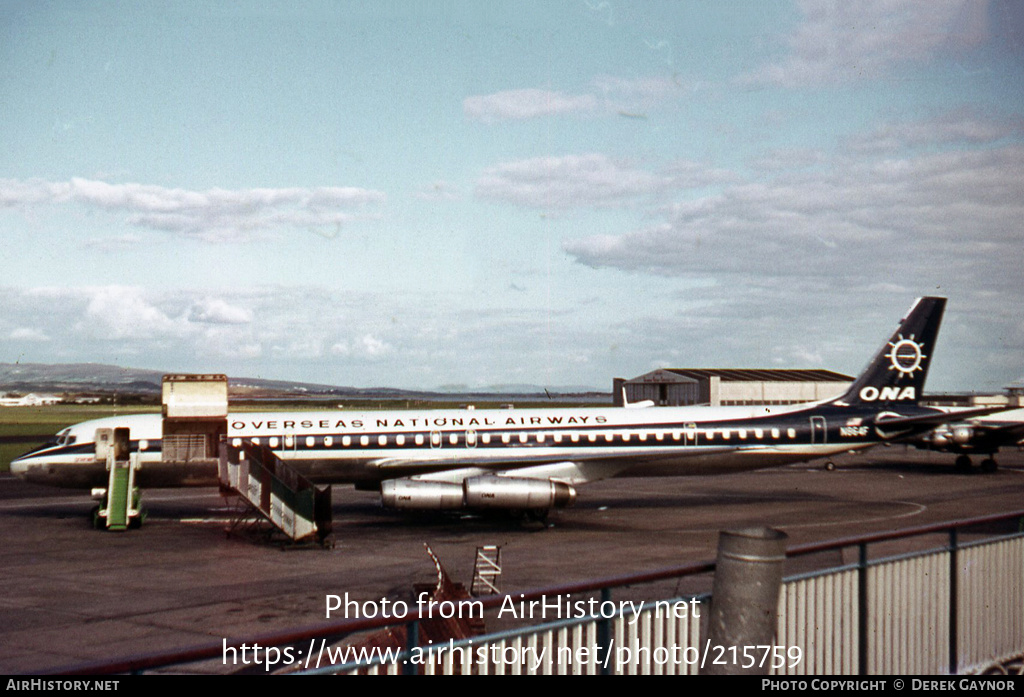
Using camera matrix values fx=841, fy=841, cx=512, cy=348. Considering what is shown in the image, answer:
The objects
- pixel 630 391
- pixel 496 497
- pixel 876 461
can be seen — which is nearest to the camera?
pixel 496 497

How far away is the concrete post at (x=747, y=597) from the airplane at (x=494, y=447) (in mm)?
18606

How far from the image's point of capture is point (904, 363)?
34.7m

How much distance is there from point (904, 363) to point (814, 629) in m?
29.4

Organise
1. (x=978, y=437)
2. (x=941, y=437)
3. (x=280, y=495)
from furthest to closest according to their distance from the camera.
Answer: (x=941, y=437), (x=978, y=437), (x=280, y=495)

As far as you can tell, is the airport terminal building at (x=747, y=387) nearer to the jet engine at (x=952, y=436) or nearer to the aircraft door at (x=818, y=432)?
the jet engine at (x=952, y=436)

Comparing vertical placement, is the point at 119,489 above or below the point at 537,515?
above

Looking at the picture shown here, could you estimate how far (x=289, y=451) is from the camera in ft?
92.9

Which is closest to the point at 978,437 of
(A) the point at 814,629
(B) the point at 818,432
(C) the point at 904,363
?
(C) the point at 904,363

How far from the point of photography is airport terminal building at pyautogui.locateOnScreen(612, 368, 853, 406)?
81.8 m

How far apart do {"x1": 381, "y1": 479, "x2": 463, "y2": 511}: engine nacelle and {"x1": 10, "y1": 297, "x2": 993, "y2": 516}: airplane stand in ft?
0.10

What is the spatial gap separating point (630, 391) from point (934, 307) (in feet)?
198

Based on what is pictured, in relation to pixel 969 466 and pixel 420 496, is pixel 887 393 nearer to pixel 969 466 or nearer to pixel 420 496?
pixel 969 466
